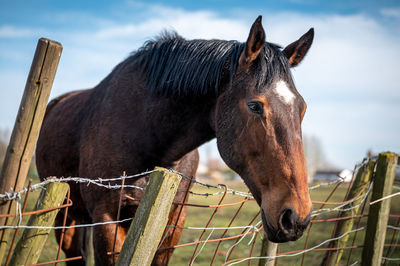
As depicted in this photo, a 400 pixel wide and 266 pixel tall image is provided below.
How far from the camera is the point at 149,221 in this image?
59.8 inches

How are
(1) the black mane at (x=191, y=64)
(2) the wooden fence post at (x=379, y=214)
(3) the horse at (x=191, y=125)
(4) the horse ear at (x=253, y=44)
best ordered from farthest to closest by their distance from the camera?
(2) the wooden fence post at (x=379, y=214) → (1) the black mane at (x=191, y=64) → (4) the horse ear at (x=253, y=44) → (3) the horse at (x=191, y=125)

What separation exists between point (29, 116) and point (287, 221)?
5.00ft

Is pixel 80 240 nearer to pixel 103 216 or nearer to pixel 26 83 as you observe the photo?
pixel 103 216

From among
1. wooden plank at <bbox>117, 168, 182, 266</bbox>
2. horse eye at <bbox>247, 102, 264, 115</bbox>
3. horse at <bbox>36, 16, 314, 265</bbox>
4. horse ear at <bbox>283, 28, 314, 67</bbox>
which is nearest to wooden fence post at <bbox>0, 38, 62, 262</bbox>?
wooden plank at <bbox>117, 168, 182, 266</bbox>

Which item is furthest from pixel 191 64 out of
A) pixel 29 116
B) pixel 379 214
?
pixel 379 214

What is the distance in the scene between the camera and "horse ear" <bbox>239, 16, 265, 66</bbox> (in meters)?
2.33

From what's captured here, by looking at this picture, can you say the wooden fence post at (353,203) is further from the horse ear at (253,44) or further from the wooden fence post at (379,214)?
the horse ear at (253,44)

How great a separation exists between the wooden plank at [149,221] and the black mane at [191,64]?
3.70 ft

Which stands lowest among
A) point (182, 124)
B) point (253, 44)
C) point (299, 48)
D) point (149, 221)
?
point (149, 221)

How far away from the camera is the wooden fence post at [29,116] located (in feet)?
5.11

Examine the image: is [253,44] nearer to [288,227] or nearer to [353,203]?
[288,227]

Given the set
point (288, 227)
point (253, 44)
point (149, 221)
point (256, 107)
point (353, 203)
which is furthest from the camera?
point (353, 203)

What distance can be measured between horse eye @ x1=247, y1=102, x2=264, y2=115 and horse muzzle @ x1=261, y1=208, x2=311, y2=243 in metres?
0.68

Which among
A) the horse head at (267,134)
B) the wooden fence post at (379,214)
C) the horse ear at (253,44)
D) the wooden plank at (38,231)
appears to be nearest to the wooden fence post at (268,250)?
the horse head at (267,134)
